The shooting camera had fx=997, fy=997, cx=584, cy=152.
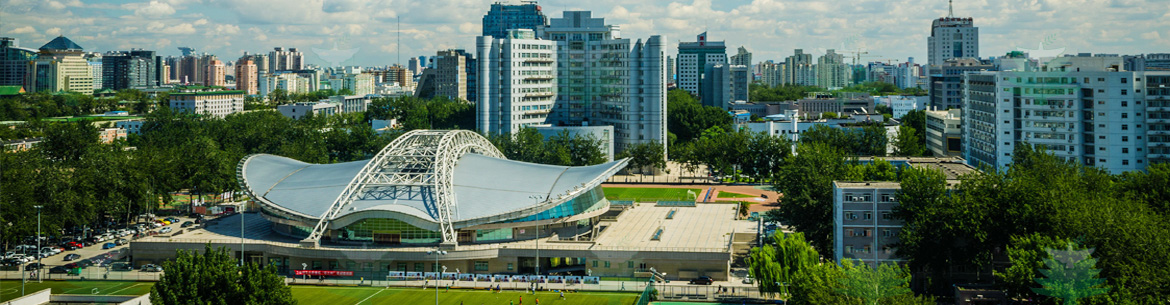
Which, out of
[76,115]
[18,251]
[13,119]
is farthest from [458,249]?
[76,115]

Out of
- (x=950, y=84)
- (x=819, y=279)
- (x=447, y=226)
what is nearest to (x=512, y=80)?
(x=447, y=226)

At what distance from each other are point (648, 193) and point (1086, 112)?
39833 mm

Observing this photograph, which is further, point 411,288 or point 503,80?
point 503,80

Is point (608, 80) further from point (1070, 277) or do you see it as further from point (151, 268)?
point (1070, 277)

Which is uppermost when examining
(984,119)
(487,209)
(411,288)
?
(984,119)

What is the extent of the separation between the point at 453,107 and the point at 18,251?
86591 mm

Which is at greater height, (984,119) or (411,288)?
(984,119)

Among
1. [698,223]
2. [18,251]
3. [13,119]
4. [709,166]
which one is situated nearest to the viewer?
[18,251]

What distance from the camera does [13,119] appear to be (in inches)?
5635

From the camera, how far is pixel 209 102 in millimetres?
180625

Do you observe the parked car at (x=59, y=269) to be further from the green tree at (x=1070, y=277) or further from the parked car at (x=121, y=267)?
the green tree at (x=1070, y=277)

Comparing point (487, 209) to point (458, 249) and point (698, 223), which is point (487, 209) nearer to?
point (458, 249)

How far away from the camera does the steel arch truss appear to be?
62.3 m

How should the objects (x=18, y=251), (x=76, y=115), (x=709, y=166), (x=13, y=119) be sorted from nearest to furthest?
1. (x=18, y=251)
2. (x=709, y=166)
3. (x=13, y=119)
4. (x=76, y=115)
